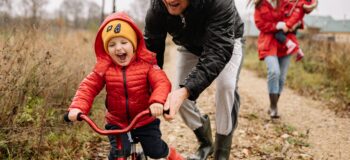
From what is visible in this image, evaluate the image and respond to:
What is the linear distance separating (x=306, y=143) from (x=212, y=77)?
2571mm

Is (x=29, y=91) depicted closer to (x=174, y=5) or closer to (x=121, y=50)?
(x=121, y=50)

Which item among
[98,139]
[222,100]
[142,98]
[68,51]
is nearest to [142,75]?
[142,98]

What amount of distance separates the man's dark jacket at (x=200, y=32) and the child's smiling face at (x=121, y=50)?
428mm

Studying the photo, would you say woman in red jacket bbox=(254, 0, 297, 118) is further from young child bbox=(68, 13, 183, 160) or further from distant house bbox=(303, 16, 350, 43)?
young child bbox=(68, 13, 183, 160)

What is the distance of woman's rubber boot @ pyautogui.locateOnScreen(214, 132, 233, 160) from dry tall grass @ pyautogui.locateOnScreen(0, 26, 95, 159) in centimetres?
159

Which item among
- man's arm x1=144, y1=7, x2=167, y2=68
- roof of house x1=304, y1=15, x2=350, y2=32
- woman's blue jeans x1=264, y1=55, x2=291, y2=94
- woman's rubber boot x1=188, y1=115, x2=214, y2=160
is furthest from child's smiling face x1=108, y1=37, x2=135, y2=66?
roof of house x1=304, y1=15, x2=350, y2=32

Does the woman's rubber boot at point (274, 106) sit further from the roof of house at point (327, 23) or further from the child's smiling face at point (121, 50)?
the roof of house at point (327, 23)

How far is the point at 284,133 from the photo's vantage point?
5.27 m

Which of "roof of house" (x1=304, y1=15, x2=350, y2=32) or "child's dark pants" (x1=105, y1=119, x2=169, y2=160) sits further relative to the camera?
"roof of house" (x1=304, y1=15, x2=350, y2=32)

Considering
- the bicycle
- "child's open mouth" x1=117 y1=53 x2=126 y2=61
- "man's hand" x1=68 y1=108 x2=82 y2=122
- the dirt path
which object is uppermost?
"child's open mouth" x1=117 y1=53 x2=126 y2=61

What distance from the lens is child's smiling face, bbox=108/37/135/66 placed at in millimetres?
2801

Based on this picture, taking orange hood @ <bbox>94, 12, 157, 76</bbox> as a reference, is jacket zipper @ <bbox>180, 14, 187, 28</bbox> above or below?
above

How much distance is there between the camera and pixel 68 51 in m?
5.80

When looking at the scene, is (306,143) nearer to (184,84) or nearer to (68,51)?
(184,84)
